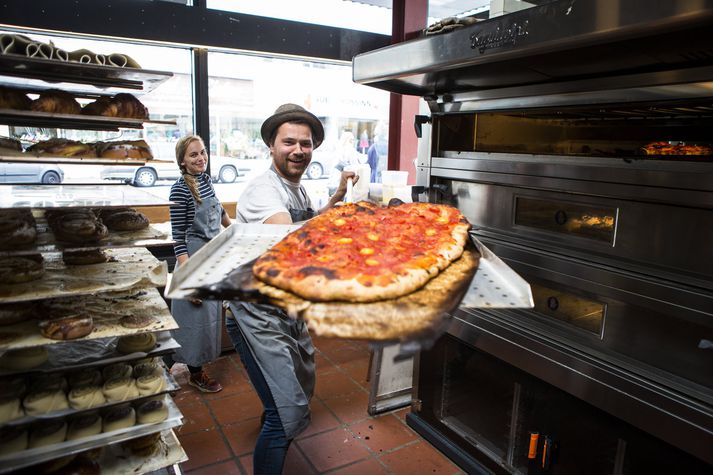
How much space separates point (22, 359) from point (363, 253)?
147cm

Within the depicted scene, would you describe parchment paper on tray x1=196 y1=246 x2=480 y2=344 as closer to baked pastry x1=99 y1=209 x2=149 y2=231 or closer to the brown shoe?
baked pastry x1=99 y1=209 x2=149 y2=231

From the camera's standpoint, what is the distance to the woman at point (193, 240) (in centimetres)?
371

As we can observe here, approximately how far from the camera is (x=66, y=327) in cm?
181

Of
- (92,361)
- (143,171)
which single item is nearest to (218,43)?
(143,171)

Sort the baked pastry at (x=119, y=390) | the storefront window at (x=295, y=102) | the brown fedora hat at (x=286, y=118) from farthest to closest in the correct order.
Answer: the storefront window at (x=295, y=102), the brown fedora hat at (x=286, y=118), the baked pastry at (x=119, y=390)

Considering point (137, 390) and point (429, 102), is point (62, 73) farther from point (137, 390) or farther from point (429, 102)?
point (429, 102)

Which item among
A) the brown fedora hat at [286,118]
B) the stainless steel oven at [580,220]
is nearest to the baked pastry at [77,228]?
the brown fedora hat at [286,118]

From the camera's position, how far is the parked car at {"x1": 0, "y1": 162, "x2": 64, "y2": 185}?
4176 millimetres

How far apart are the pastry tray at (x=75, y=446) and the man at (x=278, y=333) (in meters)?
0.44

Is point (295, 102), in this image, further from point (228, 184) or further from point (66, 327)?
point (66, 327)

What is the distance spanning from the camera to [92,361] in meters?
2.06

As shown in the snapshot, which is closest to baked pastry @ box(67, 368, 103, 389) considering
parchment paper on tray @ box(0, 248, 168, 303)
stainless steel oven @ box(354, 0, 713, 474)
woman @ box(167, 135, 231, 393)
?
parchment paper on tray @ box(0, 248, 168, 303)

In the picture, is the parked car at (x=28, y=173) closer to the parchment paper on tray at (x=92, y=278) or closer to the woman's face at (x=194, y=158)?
the woman's face at (x=194, y=158)

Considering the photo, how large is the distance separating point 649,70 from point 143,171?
15.7ft
